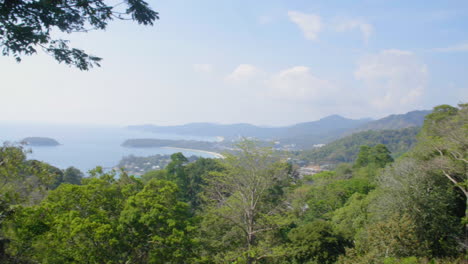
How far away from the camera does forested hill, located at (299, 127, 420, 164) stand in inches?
3322

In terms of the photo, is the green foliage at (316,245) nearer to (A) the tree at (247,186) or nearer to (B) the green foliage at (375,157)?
(A) the tree at (247,186)

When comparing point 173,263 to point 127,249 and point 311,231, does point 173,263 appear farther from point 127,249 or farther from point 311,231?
point 311,231

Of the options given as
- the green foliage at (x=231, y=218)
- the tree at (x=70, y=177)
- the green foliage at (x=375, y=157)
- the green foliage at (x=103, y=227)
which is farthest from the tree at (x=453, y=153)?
the tree at (x=70, y=177)

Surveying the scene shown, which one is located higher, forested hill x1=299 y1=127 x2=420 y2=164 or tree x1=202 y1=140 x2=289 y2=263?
tree x1=202 y1=140 x2=289 y2=263

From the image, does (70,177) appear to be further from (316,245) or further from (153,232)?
(316,245)

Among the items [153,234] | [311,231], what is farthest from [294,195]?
[153,234]

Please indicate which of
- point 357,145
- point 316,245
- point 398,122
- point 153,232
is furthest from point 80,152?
point 398,122

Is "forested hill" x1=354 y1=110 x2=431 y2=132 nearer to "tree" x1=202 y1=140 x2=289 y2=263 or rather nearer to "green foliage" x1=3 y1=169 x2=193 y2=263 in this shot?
"tree" x1=202 y1=140 x2=289 y2=263

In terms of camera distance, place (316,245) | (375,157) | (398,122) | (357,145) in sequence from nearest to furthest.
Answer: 1. (316,245)
2. (375,157)
3. (357,145)
4. (398,122)

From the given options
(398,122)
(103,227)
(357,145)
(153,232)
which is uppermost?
(398,122)

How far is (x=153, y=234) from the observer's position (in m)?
7.95

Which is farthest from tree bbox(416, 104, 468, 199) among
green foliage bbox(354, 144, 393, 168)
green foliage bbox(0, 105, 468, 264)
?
green foliage bbox(354, 144, 393, 168)

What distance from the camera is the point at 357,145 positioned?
92938mm

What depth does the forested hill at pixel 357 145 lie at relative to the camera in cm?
8438
